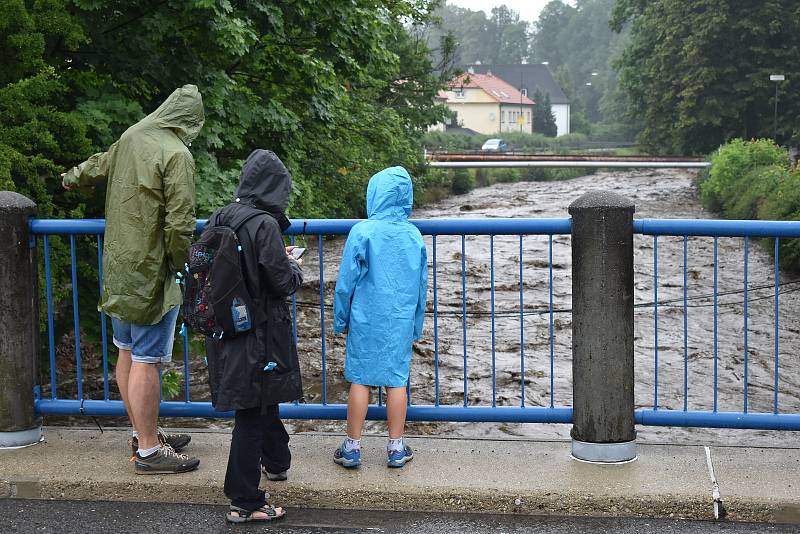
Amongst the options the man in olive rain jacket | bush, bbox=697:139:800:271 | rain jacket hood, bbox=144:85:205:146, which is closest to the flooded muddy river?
bush, bbox=697:139:800:271

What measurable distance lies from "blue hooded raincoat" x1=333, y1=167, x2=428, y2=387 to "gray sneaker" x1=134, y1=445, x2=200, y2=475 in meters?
0.93

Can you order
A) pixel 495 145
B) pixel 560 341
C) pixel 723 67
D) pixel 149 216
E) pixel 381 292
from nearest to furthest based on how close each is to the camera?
pixel 149 216
pixel 381 292
pixel 560 341
pixel 723 67
pixel 495 145

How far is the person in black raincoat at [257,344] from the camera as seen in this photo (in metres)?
4.67

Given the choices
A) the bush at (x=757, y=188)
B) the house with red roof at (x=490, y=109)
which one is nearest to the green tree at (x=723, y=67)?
the bush at (x=757, y=188)

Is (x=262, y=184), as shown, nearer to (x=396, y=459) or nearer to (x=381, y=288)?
(x=381, y=288)

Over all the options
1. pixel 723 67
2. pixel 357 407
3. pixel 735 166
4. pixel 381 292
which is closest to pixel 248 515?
pixel 357 407

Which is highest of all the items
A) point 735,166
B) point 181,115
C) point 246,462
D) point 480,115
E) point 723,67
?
point 723,67

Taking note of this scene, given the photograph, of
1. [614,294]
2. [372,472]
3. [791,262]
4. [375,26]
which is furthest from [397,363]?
[791,262]

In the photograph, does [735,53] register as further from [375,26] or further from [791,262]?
[375,26]

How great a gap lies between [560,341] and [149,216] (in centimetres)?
1041

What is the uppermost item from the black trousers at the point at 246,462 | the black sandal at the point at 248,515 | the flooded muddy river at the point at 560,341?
the black trousers at the point at 246,462

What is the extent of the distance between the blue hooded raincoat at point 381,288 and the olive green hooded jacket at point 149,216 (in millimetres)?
784

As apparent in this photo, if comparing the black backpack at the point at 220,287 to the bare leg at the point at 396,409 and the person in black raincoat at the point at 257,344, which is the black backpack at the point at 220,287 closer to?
the person in black raincoat at the point at 257,344

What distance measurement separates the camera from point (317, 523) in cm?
489
